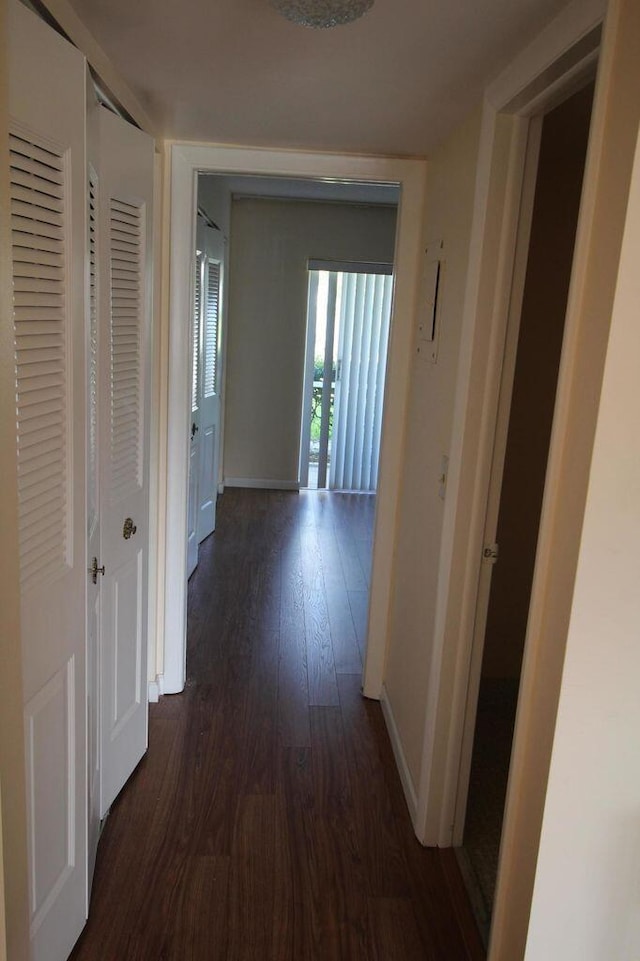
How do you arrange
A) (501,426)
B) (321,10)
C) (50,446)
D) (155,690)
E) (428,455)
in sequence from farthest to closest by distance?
(155,690), (428,455), (501,426), (50,446), (321,10)

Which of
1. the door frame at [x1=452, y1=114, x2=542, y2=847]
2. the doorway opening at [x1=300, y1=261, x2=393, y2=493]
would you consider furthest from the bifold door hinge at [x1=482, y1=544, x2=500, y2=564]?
the doorway opening at [x1=300, y1=261, x2=393, y2=493]

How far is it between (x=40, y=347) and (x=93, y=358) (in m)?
0.50

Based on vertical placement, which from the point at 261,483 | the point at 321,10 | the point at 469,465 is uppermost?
the point at 321,10

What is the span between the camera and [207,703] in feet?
10.7

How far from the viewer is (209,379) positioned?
5227mm

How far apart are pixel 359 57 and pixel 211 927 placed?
227cm

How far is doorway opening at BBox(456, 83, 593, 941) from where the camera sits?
2.73 metres

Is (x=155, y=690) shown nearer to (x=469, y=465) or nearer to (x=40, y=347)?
(x=469, y=465)

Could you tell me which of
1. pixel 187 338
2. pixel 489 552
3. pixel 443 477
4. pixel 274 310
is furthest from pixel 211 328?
pixel 489 552

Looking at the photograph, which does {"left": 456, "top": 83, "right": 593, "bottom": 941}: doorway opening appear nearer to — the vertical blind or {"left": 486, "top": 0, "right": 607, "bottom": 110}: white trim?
{"left": 486, "top": 0, "right": 607, "bottom": 110}: white trim

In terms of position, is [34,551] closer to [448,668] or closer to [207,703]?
[448,668]

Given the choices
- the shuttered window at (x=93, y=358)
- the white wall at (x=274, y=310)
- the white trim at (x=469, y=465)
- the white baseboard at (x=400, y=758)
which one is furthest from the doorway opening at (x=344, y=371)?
the shuttered window at (x=93, y=358)

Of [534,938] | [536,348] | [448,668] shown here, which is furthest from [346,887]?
[536,348]

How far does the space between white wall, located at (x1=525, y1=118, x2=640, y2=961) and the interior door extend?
3.77 metres
